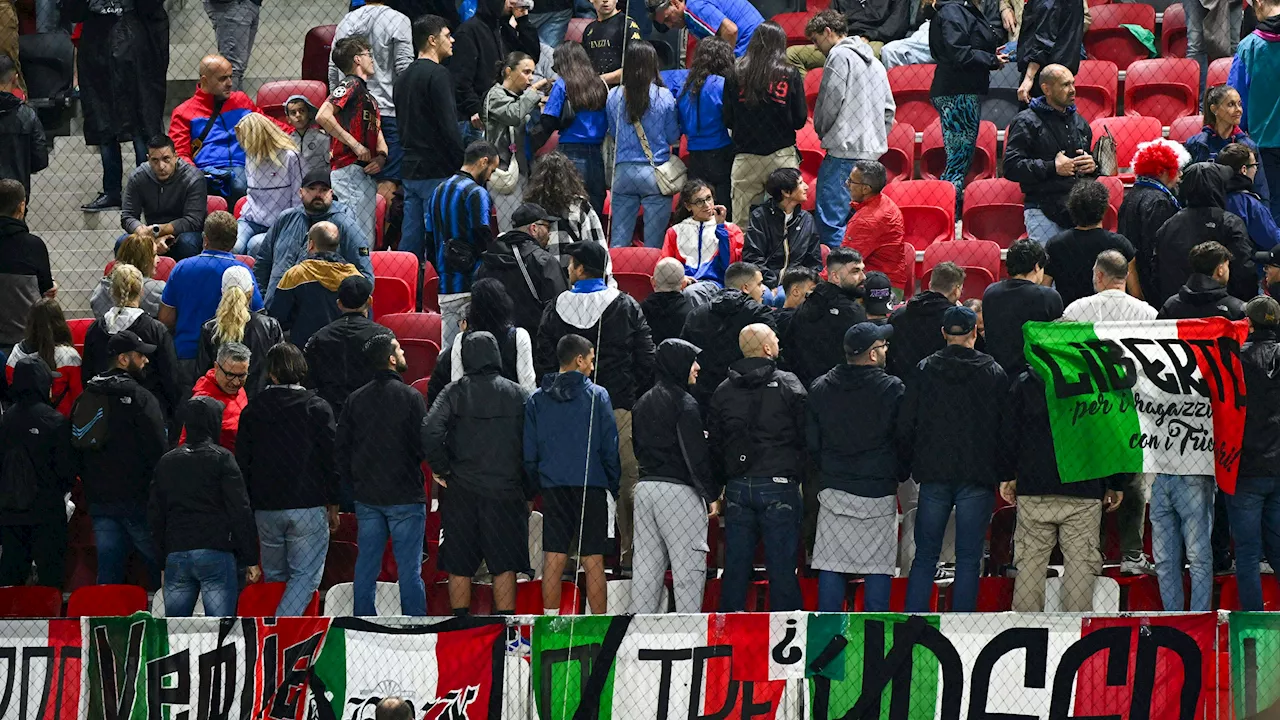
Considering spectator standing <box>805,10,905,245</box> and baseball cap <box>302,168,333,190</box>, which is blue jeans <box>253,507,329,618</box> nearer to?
baseball cap <box>302,168,333,190</box>

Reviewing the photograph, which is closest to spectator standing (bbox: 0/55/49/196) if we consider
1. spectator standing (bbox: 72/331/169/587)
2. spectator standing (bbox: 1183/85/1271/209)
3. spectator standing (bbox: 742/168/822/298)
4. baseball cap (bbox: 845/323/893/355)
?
spectator standing (bbox: 72/331/169/587)

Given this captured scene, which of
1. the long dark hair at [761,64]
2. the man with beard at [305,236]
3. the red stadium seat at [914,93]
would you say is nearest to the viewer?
the man with beard at [305,236]

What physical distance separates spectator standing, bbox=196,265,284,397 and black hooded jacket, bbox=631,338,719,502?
1921 mm

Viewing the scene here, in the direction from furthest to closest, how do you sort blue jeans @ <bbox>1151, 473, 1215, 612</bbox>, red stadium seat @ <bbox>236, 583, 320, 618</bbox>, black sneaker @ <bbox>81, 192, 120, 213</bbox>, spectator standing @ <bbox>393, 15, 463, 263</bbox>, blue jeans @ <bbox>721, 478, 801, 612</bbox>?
black sneaker @ <bbox>81, 192, 120, 213</bbox> → spectator standing @ <bbox>393, 15, 463, 263</bbox> → red stadium seat @ <bbox>236, 583, 320, 618</bbox> → blue jeans @ <bbox>721, 478, 801, 612</bbox> → blue jeans @ <bbox>1151, 473, 1215, 612</bbox>

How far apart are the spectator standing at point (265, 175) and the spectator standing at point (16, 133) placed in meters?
1.34

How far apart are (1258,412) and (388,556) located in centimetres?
388

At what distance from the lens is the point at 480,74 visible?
12.3 m

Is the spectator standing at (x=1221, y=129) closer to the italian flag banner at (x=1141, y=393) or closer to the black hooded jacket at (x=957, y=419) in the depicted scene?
the italian flag banner at (x=1141, y=393)

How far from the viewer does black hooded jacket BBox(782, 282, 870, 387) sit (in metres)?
9.36

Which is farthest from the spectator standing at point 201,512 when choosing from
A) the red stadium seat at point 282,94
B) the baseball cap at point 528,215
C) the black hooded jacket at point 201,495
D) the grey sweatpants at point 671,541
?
the red stadium seat at point 282,94

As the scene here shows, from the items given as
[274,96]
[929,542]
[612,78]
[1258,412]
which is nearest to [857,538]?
[929,542]

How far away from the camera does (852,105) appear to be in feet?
37.4

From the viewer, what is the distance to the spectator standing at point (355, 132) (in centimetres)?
1147

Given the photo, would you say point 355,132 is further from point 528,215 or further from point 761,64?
point 761,64
